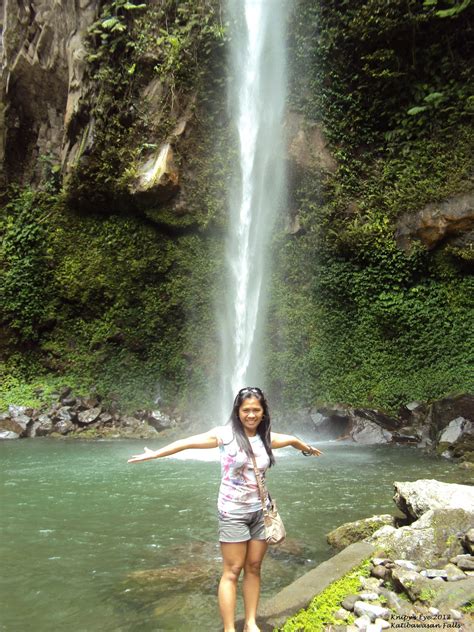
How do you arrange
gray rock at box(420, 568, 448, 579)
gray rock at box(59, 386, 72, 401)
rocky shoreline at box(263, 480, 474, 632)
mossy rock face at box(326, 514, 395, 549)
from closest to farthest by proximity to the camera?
1. rocky shoreline at box(263, 480, 474, 632)
2. gray rock at box(420, 568, 448, 579)
3. mossy rock face at box(326, 514, 395, 549)
4. gray rock at box(59, 386, 72, 401)

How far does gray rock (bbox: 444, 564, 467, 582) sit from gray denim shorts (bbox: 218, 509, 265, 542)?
1.23 meters

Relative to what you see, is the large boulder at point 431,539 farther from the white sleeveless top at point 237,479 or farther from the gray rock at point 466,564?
the white sleeveless top at point 237,479

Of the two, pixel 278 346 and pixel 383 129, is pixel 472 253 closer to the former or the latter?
pixel 383 129

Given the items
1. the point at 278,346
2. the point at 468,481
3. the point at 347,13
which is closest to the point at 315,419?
the point at 278,346

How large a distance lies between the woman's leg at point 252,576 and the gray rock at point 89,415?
436 inches

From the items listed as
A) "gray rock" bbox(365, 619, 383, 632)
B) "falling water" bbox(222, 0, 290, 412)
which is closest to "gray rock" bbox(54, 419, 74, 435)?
"falling water" bbox(222, 0, 290, 412)

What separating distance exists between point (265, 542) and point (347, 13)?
14568 mm

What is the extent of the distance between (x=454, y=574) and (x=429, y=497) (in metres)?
1.26

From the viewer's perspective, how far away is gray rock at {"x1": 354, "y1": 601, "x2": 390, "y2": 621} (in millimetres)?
2734

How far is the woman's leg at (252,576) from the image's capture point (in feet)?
9.36

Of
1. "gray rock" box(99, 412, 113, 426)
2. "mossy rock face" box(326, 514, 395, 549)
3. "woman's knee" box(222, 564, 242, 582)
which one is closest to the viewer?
"woman's knee" box(222, 564, 242, 582)

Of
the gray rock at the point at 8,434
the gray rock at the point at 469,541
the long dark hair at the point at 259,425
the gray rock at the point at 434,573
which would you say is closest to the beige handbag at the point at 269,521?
the long dark hair at the point at 259,425

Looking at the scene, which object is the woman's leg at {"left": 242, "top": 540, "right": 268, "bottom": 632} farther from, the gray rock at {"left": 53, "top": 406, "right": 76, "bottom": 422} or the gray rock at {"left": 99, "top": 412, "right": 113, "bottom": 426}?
the gray rock at {"left": 53, "top": 406, "right": 76, "bottom": 422}

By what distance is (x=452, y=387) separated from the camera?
11609mm
